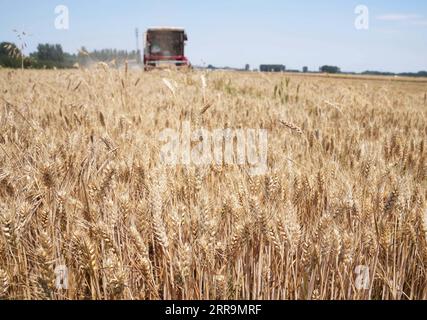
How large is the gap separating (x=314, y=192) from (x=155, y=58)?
1725cm

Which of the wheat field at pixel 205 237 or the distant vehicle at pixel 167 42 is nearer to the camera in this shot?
the wheat field at pixel 205 237

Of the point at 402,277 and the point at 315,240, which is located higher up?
the point at 315,240

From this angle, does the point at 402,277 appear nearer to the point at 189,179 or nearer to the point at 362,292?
the point at 362,292

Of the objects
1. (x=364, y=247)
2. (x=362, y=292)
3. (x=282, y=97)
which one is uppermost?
(x=282, y=97)

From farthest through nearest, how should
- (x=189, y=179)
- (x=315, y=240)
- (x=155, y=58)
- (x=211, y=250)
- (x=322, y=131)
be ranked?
1. (x=155, y=58)
2. (x=322, y=131)
3. (x=189, y=179)
4. (x=315, y=240)
5. (x=211, y=250)

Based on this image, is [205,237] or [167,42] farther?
[167,42]

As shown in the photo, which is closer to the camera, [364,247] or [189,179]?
[364,247]

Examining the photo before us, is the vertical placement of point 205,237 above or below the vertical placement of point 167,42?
below

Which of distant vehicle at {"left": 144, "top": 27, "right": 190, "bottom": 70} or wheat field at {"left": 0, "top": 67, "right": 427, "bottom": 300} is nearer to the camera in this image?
wheat field at {"left": 0, "top": 67, "right": 427, "bottom": 300}

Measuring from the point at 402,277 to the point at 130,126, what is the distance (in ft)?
5.41

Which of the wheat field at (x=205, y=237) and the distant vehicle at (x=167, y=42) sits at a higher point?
the distant vehicle at (x=167, y=42)

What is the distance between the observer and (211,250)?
91 cm
